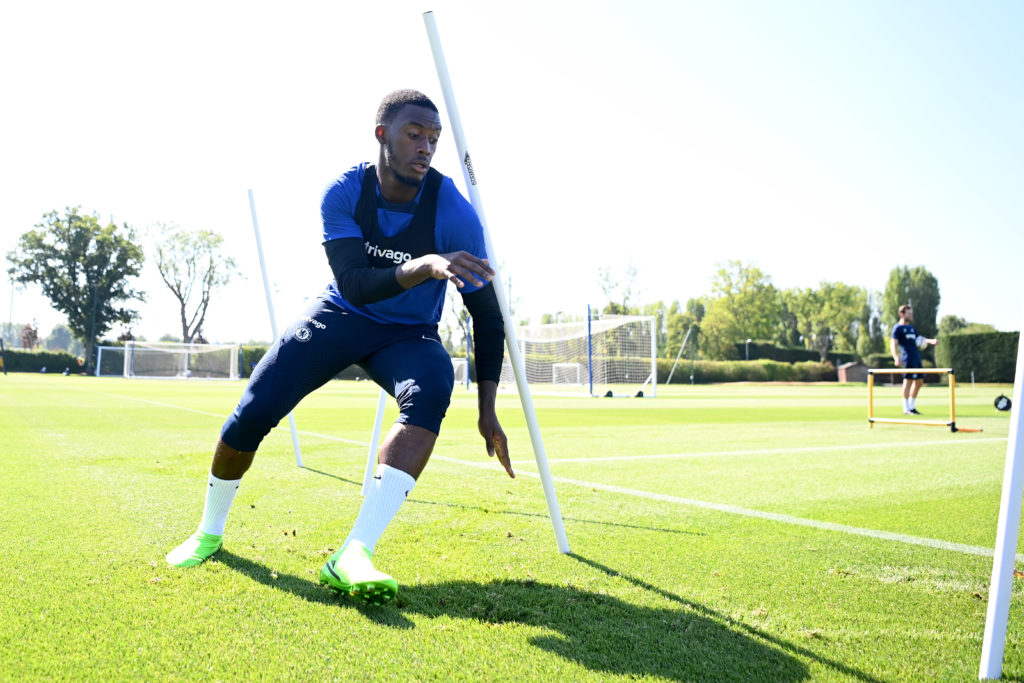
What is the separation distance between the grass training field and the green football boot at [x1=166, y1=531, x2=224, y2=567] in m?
0.06

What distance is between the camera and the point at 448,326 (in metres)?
61.1

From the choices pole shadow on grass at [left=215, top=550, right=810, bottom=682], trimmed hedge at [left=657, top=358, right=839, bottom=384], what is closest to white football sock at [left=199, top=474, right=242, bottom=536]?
pole shadow on grass at [left=215, top=550, right=810, bottom=682]

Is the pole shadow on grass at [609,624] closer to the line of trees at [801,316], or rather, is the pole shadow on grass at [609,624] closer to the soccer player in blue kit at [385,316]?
the soccer player in blue kit at [385,316]

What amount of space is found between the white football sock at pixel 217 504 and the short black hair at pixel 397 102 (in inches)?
66.3

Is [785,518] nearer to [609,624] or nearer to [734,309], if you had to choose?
[609,624]

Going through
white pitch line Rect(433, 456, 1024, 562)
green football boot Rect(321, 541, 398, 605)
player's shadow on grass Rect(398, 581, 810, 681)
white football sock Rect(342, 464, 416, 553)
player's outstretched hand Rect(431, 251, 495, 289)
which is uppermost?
player's outstretched hand Rect(431, 251, 495, 289)

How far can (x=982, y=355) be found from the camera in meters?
53.1

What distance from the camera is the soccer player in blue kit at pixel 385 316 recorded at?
9.68 ft

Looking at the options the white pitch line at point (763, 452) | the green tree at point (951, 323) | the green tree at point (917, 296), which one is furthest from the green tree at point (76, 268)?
the green tree at point (951, 323)

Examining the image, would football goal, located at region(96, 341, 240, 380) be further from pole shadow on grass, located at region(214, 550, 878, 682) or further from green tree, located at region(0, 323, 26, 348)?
pole shadow on grass, located at region(214, 550, 878, 682)

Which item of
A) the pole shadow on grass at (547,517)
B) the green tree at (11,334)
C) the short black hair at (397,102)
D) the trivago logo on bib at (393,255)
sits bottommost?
the pole shadow on grass at (547,517)

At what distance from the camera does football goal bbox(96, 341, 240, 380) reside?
5622 cm

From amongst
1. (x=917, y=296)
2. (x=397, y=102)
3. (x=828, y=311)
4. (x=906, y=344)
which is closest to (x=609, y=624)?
(x=397, y=102)

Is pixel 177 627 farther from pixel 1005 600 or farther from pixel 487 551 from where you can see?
pixel 1005 600
